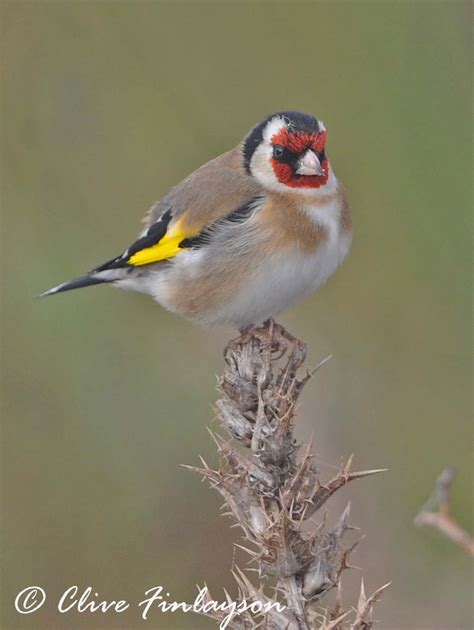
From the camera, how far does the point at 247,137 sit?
4570mm

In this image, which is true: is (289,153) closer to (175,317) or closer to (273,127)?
(273,127)

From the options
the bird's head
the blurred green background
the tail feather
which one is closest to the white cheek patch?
the bird's head

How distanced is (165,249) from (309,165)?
729 millimetres

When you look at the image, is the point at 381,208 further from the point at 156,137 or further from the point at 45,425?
the point at 45,425

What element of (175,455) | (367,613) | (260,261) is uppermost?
(260,261)

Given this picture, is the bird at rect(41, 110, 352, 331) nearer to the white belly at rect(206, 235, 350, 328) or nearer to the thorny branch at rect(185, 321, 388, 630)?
the white belly at rect(206, 235, 350, 328)

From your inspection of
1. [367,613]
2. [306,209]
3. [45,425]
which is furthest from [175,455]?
[367,613]

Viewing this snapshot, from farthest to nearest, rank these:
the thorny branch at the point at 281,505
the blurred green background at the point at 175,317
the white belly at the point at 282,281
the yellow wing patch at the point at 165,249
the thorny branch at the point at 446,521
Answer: the blurred green background at the point at 175,317
the yellow wing patch at the point at 165,249
the white belly at the point at 282,281
the thorny branch at the point at 446,521
the thorny branch at the point at 281,505

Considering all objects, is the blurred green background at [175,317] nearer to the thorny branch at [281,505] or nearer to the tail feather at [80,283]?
the tail feather at [80,283]

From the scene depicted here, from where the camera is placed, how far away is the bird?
4141mm

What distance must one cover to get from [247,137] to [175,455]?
1514 millimetres

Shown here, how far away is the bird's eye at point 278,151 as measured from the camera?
4297mm

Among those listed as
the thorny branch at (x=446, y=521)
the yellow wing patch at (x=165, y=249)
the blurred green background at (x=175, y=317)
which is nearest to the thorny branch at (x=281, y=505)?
the thorny branch at (x=446, y=521)

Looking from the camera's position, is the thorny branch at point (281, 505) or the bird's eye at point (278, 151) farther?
the bird's eye at point (278, 151)
